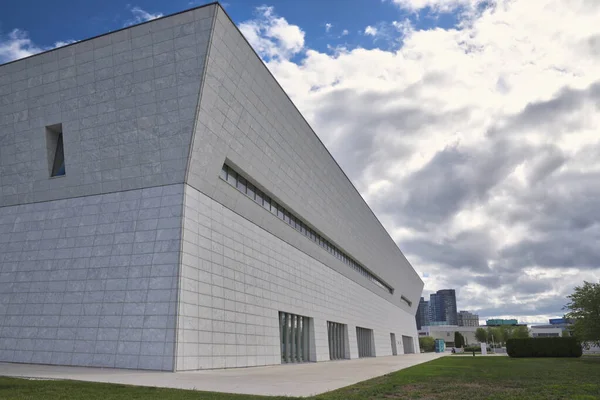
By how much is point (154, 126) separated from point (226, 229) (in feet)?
19.4

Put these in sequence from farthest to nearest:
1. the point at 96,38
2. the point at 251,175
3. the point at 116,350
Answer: the point at 251,175
the point at 96,38
the point at 116,350

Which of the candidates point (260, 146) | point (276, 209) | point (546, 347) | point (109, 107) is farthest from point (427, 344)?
point (109, 107)

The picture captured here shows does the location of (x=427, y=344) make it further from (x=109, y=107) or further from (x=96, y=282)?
(x=109, y=107)

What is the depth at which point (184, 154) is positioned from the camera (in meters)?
19.1

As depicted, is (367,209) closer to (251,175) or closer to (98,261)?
(251,175)

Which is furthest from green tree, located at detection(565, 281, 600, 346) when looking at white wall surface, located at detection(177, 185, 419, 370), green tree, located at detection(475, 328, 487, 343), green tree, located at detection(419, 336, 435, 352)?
green tree, located at detection(475, 328, 487, 343)

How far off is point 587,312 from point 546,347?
8.06 m

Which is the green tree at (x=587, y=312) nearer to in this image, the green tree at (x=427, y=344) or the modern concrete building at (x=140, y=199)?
the modern concrete building at (x=140, y=199)

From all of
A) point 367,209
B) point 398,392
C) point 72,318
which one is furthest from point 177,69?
point 367,209

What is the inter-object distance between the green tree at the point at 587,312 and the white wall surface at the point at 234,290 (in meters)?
19.3

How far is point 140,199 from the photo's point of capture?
19.6 metres

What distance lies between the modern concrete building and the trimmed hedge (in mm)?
28308

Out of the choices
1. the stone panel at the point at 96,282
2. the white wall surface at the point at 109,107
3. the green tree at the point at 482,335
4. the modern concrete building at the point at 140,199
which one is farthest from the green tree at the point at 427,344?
the white wall surface at the point at 109,107

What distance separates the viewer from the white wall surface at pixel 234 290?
59.9 feet
